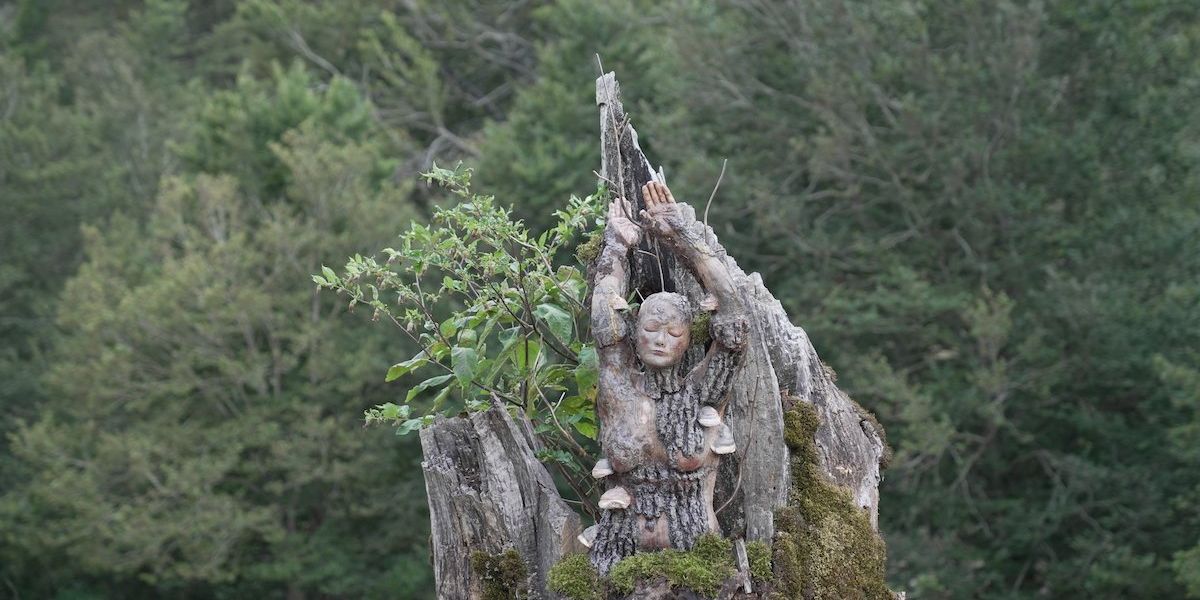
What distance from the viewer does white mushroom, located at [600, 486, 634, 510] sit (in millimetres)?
5273

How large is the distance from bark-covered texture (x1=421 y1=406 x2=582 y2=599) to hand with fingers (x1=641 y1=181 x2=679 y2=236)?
3.78 feet

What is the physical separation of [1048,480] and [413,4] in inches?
464

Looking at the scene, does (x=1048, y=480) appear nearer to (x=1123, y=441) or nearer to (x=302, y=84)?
(x=1123, y=441)

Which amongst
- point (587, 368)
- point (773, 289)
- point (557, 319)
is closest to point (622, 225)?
point (557, 319)

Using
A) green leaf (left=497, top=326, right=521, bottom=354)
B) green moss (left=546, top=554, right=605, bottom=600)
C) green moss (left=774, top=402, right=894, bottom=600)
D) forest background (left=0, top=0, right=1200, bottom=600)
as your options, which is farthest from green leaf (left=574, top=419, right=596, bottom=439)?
forest background (left=0, top=0, right=1200, bottom=600)

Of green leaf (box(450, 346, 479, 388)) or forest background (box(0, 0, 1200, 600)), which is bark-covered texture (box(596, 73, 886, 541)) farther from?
forest background (box(0, 0, 1200, 600))

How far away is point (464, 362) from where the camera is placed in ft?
19.1

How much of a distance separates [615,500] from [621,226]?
107 centimetres

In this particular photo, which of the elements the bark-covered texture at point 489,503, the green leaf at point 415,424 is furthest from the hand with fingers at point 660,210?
the green leaf at point 415,424

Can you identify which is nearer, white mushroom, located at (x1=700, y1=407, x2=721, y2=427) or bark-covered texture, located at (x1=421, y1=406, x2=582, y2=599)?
white mushroom, located at (x1=700, y1=407, x2=721, y2=427)

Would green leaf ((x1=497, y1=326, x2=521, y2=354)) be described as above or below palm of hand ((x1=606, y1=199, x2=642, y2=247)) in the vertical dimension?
below

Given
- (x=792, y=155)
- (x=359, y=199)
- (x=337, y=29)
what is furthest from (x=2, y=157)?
(x=792, y=155)

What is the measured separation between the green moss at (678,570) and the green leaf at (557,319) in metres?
1.13

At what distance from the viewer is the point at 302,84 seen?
1736cm
